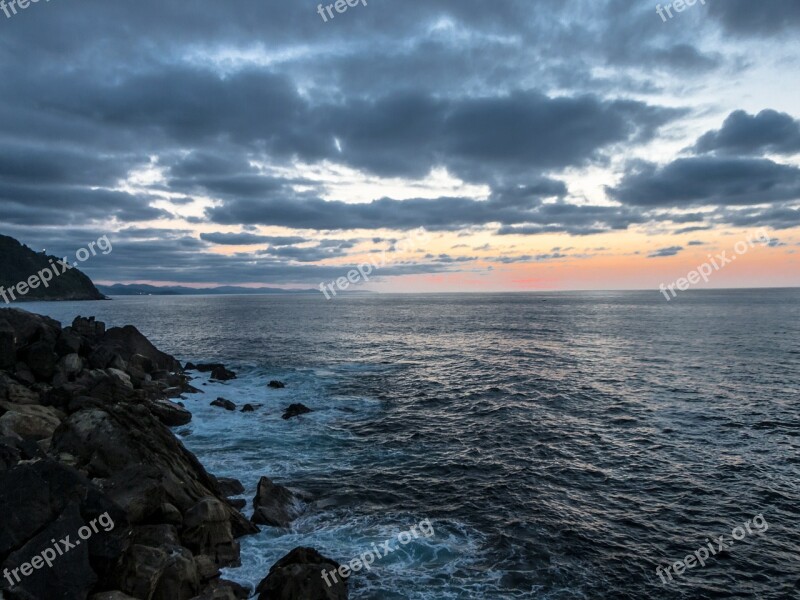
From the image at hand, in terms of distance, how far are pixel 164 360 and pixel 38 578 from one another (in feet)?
149

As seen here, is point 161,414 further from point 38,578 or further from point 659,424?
point 659,424

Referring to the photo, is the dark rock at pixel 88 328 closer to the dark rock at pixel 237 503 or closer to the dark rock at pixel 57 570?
the dark rock at pixel 237 503


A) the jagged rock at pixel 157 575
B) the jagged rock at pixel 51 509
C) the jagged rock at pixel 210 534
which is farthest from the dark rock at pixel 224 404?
the jagged rock at pixel 157 575

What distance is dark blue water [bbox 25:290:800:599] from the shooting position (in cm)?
1778

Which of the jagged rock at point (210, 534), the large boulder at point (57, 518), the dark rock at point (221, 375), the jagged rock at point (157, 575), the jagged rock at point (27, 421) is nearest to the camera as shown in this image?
the large boulder at point (57, 518)

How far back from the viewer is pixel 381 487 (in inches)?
995

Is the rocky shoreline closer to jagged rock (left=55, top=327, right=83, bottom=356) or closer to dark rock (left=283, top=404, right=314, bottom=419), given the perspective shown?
jagged rock (left=55, top=327, right=83, bottom=356)

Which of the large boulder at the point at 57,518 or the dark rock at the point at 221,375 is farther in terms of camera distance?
the dark rock at the point at 221,375

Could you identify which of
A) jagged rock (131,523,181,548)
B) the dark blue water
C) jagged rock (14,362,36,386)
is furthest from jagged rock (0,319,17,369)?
jagged rock (131,523,181,548)

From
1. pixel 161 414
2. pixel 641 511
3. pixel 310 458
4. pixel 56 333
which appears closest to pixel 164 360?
pixel 56 333

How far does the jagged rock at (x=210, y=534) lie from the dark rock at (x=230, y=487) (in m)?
5.45

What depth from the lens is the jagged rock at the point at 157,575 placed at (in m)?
13.7

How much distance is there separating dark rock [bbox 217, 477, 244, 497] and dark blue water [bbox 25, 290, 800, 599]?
26.4 inches

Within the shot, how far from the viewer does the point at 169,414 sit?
36344 mm
